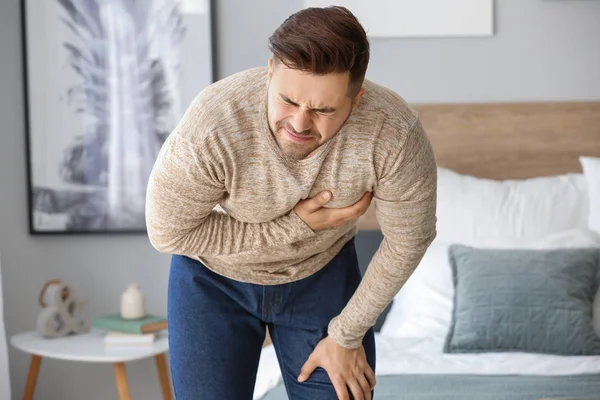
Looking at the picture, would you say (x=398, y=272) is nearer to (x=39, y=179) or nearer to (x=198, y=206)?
(x=198, y=206)

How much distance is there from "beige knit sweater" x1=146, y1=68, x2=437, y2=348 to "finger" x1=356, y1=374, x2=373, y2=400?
0.12m

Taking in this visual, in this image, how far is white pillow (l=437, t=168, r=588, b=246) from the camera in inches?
117

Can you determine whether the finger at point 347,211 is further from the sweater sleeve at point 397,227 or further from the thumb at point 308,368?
the thumb at point 308,368

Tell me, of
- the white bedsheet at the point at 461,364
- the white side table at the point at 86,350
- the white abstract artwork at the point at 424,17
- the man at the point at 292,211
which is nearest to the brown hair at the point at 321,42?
the man at the point at 292,211

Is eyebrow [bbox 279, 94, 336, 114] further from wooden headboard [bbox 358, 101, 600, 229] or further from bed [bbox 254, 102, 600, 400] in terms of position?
wooden headboard [bbox 358, 101, 600, 229]

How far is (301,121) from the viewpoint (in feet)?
4.35

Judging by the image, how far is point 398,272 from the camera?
1658 mm

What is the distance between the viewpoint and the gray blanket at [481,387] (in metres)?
2.22

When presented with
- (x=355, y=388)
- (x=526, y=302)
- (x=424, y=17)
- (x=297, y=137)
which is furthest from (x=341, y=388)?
(x=424, y=17)

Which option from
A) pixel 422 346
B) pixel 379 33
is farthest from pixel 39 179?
pixel 422 346

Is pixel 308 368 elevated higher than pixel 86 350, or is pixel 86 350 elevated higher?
pixel 308 368

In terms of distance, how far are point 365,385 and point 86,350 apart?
58.8 inches

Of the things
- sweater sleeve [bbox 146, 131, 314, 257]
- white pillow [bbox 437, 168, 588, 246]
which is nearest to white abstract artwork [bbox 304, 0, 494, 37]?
white pillow [bbox 437, 168, 588, 246]

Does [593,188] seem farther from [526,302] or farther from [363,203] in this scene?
[363,203]
